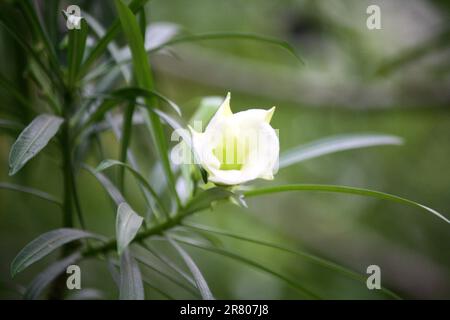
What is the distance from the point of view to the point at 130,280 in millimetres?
571

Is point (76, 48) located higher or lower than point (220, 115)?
higher

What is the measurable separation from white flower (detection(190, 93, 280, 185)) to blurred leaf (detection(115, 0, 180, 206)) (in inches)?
4.3

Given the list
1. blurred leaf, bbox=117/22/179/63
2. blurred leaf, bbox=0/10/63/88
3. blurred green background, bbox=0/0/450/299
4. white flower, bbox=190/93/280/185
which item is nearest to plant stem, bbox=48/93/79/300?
blurred leaf, bbox=0/10/63/88

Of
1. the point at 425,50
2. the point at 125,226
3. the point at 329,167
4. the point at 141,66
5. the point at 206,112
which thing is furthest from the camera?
the point at 329,167

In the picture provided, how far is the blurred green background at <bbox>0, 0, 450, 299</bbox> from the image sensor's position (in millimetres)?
1620

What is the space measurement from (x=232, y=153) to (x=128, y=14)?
196mm

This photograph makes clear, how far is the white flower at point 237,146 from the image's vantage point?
0.57 meters

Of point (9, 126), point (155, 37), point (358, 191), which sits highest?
point (155, 37)

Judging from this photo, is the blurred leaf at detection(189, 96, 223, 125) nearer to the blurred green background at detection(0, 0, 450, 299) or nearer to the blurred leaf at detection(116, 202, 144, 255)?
the blurred leaf at detection(116, 202, 144, 255)

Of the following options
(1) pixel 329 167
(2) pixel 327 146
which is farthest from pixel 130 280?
(1) pixel 329 167

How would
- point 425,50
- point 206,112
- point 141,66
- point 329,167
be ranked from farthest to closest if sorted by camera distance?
point 329,167, point 425,50, point 206,112, point 141,66

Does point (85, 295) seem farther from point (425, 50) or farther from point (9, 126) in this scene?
point (425, 50)

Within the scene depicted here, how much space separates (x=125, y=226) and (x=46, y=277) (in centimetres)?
22
